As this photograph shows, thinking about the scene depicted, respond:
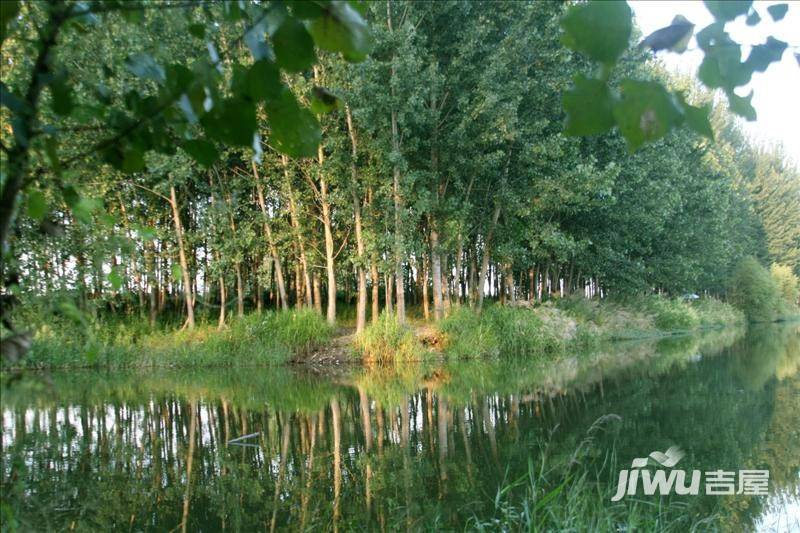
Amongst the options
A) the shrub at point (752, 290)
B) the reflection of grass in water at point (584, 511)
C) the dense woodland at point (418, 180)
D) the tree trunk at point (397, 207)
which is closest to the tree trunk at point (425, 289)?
the dense woodland at point (418, 180)

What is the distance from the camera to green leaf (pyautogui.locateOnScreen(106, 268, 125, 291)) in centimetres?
139

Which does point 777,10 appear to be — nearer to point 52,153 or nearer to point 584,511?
point 52,153

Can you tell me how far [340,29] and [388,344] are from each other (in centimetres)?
1568

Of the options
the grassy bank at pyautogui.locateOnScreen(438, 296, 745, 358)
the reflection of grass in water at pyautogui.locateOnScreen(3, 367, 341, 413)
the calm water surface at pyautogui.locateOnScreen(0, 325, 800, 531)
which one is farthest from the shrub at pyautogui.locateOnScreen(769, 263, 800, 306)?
the reflection of grass in water at pyautogui.locateOnScreen(3, 367, 341, 413)

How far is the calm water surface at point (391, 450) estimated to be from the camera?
178 inches

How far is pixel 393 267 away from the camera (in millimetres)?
16859

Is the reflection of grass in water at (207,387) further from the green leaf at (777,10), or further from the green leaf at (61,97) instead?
the green leaf at (777,10)

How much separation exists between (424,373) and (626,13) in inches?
537

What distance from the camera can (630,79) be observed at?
0.83 m

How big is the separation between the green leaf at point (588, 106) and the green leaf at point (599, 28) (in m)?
0.07

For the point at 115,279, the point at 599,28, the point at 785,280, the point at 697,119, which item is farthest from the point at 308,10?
the point at 785,280

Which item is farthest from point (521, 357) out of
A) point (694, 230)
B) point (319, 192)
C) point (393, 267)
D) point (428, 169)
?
point (694, 230)

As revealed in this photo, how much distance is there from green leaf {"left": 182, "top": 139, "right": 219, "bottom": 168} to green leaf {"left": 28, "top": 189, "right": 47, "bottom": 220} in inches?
12.5

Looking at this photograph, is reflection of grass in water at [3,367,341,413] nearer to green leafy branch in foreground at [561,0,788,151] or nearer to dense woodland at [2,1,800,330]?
dense woodland at [2,1,800,330]
